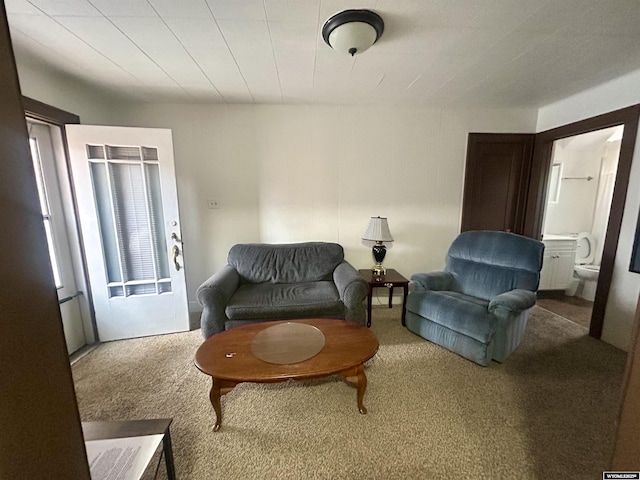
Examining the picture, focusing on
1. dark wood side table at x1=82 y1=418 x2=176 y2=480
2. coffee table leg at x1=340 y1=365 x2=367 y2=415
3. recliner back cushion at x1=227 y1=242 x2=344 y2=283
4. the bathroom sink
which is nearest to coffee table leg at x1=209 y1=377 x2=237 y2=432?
dark wood side table at x1=82 y1=418 x2=176 y2=480

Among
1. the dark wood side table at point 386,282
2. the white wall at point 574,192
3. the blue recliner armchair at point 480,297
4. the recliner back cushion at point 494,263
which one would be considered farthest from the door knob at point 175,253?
the white wall at point 574,192

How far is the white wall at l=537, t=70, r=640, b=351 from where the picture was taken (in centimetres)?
215

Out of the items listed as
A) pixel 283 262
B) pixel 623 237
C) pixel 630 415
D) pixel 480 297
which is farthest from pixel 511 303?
pixel 283 262

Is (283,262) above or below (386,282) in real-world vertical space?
above

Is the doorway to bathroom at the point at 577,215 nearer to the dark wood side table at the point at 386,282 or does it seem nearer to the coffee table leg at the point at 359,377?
the dark wood side table at the point at 386,282

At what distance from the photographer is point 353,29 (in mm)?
1455

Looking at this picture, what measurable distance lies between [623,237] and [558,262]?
1.25 m

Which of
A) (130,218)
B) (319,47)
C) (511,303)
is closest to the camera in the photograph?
(319,47)

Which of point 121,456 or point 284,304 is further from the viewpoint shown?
point 284,304

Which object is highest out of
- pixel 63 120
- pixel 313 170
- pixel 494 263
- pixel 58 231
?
pixel 63 120

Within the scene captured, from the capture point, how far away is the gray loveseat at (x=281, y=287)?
6.99 feet

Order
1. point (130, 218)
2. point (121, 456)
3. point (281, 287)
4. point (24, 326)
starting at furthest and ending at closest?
point (281, 287), point (130, 218), point (121, 456), point (24, 326)

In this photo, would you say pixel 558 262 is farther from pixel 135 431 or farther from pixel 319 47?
pixel 135 431

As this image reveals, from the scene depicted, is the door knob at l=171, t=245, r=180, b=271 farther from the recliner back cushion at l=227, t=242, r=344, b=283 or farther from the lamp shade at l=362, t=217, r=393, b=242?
the lamp shade at l=362, t=217, r=393, b=242
